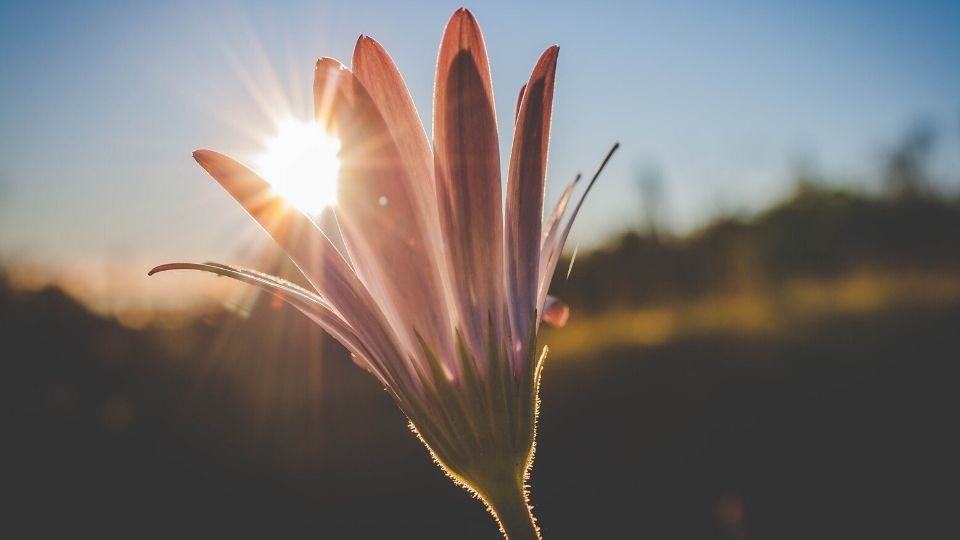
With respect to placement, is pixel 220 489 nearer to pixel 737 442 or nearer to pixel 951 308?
pixel 737 442

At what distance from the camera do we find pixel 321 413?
13.6 ft

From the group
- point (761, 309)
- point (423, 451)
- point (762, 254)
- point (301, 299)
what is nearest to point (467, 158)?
point (301, 299)

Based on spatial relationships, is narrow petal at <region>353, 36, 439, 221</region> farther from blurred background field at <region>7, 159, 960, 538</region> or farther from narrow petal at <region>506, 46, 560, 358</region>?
blurred background field at <region>7, 159, 960, 538</region>

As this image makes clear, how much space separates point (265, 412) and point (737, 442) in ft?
10.7

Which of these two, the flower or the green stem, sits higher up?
the flower

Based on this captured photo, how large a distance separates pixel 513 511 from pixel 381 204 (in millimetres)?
213

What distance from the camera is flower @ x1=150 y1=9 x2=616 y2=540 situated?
396mm

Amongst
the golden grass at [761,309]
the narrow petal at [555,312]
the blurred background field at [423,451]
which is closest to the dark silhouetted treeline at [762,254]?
the golden grass at [761,309]

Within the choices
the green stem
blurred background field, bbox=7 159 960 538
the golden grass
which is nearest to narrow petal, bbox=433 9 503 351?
the green stem

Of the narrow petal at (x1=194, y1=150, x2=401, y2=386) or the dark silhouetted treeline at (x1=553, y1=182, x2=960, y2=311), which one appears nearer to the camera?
the narrow petal at (x1=194, y1=150, x2=401, y2=386)

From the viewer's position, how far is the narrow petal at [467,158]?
39 centimetres

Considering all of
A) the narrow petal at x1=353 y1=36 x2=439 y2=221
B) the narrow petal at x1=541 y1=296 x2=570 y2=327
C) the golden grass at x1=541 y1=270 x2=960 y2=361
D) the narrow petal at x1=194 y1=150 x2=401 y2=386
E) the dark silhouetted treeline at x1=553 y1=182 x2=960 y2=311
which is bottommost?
the narrow petal at x1=541 y1=296 x2=570 y2=327

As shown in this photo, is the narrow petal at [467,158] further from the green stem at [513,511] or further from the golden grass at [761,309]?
the golden grass at [761,309]

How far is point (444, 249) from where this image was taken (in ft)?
1.41
